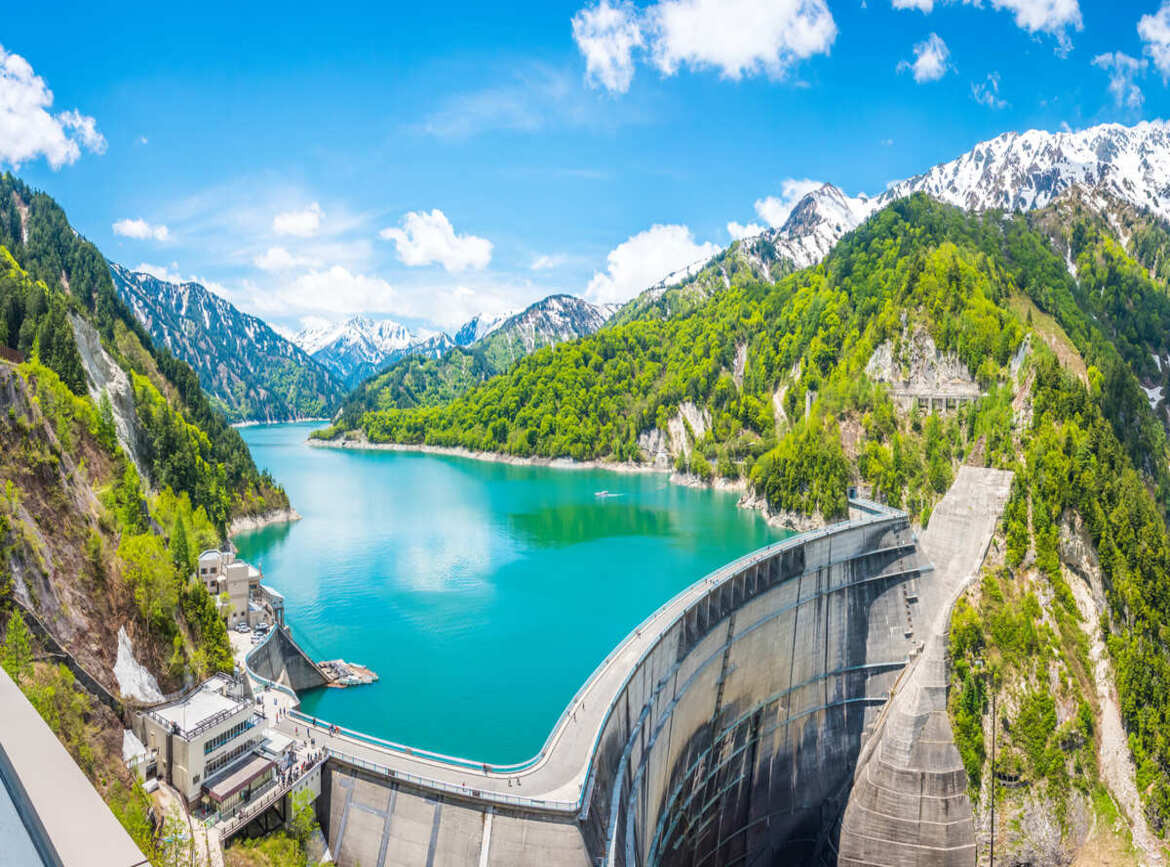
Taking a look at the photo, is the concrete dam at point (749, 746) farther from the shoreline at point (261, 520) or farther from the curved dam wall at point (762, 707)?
the shoreline at point (261, 520)

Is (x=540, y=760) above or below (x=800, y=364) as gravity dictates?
below

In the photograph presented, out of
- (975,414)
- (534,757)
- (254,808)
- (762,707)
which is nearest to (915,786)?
(762,707)

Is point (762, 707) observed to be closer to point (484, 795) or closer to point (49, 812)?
point (484, 795)

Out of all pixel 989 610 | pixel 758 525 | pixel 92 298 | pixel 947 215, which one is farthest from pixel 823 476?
pixel 92 298

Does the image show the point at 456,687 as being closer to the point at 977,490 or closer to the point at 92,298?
the point at 977,490

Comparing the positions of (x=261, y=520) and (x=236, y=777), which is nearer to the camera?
(x=236, y=777)

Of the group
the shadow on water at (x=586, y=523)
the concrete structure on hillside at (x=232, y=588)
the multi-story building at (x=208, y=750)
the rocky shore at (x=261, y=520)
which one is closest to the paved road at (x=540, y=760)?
the multi-story building at (x=208, y=750)
